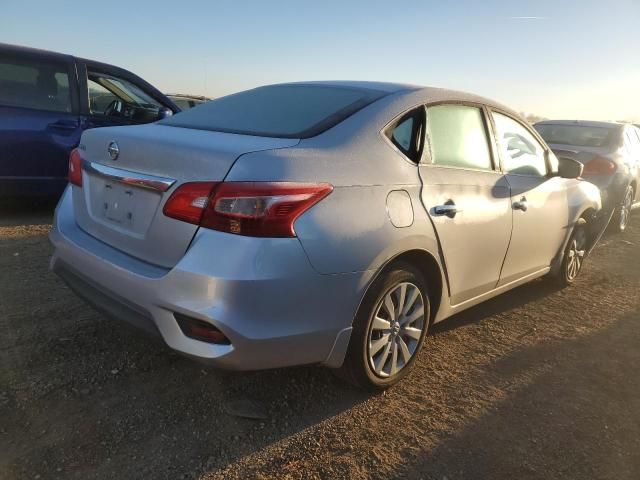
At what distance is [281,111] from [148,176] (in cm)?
89

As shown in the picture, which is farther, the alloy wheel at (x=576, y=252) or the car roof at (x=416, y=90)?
the alloy wheel at (x=576, y=252)

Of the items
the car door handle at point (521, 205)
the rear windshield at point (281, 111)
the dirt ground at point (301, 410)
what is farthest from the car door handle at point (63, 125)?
the car door handle at point (521, 205)

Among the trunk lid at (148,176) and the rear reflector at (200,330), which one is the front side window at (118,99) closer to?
the trunk lid at (148,176)

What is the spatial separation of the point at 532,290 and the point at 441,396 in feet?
7.47

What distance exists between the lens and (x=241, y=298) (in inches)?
80.8

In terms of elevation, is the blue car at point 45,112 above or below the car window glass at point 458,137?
below

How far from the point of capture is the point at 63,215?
2854 millimetres

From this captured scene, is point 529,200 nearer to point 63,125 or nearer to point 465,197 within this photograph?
point 465,197

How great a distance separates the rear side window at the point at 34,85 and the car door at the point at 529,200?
4.40 metres

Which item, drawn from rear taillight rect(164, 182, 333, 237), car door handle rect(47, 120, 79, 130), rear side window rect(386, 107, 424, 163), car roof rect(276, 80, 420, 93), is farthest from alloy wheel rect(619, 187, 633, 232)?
car door handle rect(47, 120, 79, 130)

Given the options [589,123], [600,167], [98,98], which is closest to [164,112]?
[98,98]

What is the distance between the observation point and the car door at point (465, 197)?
110 inches

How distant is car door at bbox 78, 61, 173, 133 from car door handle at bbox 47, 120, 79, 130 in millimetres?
115

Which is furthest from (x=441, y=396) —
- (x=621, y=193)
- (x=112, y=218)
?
(x=621, y=193)
